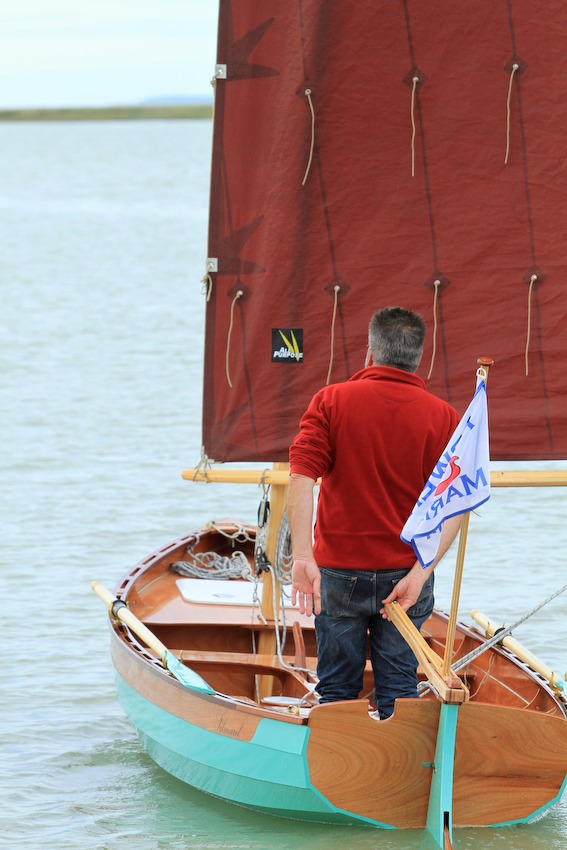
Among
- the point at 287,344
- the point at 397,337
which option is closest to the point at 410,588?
the point at 397,337

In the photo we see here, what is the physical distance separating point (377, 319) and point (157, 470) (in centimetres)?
918

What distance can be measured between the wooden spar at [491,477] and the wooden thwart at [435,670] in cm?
141

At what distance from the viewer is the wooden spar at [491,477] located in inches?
274

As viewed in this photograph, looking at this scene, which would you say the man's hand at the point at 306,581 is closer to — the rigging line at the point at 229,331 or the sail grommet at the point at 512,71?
the rigging line at the point at 229,331

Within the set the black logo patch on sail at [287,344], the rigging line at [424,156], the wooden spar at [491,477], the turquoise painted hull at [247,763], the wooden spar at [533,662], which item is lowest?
the turquoise painted hull at [247,763]

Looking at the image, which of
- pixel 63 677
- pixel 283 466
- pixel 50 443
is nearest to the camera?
pixel 283 466

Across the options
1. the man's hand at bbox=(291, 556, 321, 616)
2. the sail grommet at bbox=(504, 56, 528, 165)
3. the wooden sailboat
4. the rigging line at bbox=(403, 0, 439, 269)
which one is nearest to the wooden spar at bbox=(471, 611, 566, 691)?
the wooden sailboat

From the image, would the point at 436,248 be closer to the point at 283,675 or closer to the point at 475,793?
the point at 283,675

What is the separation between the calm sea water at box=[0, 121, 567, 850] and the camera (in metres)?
6.52

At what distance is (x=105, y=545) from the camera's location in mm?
11734

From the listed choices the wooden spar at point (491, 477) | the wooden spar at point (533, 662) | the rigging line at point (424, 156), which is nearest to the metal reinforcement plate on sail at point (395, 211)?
the rigging line at point (424, 156)

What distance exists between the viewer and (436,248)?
750cm

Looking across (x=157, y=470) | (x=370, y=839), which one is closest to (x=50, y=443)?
(x=157, y=470)

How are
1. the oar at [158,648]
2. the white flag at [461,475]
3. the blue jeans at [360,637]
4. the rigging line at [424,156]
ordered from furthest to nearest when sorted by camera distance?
the rigging line at [424,156] → the oar at [158,648] → the blue jeans at [360,637] → the white flag at [461,475]
